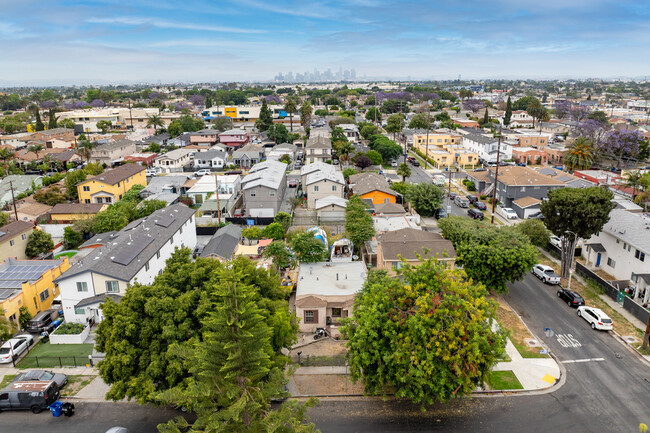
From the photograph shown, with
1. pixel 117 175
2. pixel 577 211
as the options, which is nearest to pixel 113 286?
pixel 577 211

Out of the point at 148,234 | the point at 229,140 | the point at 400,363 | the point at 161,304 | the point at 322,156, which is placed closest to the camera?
the point at 400,363

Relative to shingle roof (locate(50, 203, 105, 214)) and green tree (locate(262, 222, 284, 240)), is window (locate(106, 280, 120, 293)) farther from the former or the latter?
shingle roof (locate(50, 203, 105, 214))

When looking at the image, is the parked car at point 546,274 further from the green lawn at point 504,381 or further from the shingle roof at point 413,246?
the green lawn at point 504,381

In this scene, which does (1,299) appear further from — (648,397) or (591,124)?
(591,124)

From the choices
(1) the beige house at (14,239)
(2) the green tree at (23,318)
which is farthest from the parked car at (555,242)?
(1) the beige house at (14,239)

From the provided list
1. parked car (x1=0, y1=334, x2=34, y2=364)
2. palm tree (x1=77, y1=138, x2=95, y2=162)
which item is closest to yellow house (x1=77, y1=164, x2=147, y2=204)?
palm tree (x1=77, y1=138, x2=95, y2=162)

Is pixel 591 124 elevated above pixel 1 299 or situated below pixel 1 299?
above

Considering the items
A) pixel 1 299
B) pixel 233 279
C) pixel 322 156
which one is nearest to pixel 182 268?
pixel 233 279
